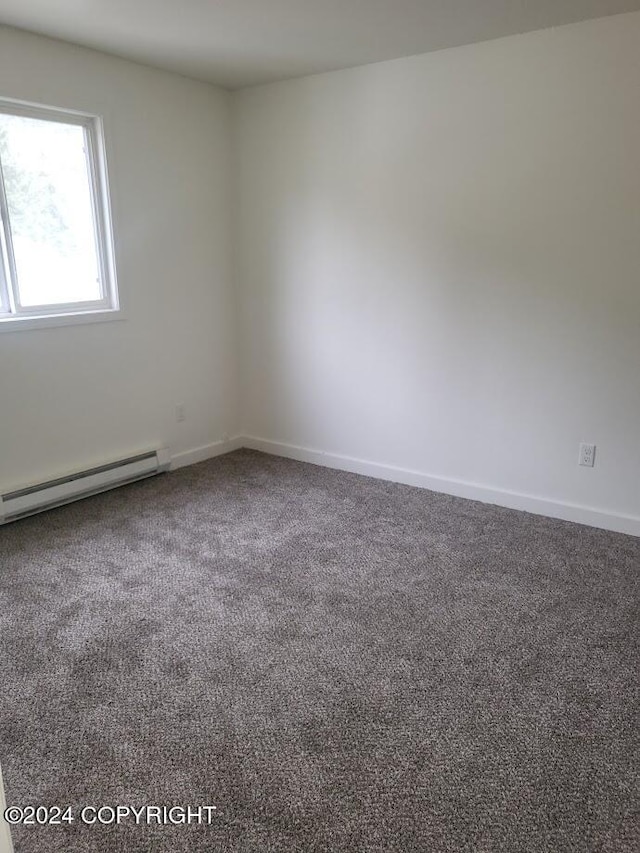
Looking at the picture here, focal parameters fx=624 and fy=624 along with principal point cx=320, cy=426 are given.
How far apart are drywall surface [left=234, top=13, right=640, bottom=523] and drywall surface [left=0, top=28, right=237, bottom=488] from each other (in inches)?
12.8

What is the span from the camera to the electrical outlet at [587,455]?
327cm

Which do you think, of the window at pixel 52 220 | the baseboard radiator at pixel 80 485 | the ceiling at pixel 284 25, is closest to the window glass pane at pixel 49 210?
the window at pixel 52 220

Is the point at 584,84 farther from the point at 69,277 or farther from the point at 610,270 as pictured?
the point at 69,277

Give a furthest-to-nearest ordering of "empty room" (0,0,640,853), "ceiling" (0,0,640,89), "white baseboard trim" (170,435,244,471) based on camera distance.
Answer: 1. "white baseboard trim" (170,435,244,471)
2. "ceiling" (0,0,640,89)
3. "empty room" (0,0,640,853)

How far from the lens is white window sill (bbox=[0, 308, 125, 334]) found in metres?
3.23

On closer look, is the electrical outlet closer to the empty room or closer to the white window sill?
the empty room

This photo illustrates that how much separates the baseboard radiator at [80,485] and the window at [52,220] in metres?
0.88

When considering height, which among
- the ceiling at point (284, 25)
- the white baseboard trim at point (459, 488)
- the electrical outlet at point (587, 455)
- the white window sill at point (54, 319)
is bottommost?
the white baseboard trim at point (459, 488)

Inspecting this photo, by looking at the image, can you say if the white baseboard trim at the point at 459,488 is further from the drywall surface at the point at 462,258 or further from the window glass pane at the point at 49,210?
the window glass pane at the point at 49,210

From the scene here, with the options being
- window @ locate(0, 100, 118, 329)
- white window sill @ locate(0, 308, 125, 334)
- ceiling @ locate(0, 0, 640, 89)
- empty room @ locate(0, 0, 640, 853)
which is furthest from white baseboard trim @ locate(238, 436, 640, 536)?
ceiling @ locate(0, 0, 640, 89)

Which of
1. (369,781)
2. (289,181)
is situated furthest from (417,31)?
(369,781)

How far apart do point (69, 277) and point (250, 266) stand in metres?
1.28

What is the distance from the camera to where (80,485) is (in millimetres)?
3609

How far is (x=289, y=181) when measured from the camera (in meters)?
4.05
